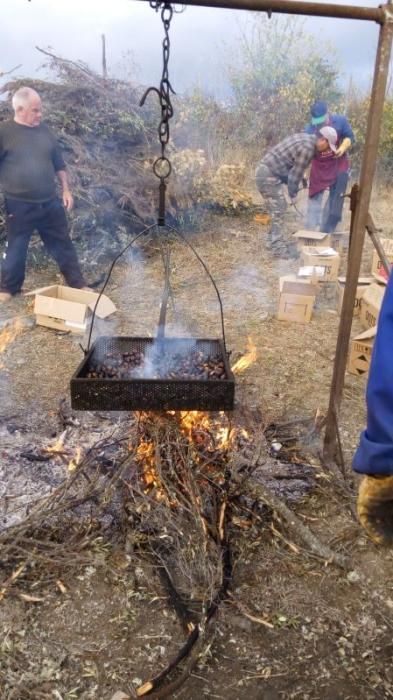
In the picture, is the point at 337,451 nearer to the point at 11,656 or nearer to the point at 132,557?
the point at 132,557

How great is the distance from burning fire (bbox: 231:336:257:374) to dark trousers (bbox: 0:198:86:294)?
110 inches

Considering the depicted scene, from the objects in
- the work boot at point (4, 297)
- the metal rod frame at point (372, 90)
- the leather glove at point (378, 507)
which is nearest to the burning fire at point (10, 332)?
the work boot at point (4, 297)

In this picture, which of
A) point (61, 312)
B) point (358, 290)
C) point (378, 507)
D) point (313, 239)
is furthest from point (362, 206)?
point (313, 239)

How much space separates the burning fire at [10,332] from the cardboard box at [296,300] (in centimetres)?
317

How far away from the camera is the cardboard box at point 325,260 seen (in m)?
7.98

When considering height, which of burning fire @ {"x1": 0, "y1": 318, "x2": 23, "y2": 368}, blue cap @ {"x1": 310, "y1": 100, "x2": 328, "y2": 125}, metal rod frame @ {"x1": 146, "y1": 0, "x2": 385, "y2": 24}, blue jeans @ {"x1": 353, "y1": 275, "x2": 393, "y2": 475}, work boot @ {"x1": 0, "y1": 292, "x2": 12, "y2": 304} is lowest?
burning fire @ {"x1": 0, "y1": 318, "x2": 23, "y2": 368}

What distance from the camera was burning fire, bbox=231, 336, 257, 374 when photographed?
17.8ft

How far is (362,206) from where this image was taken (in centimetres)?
336

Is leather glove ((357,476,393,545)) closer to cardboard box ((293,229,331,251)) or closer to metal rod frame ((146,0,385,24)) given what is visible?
metal rod frame ((146,0,385,24))

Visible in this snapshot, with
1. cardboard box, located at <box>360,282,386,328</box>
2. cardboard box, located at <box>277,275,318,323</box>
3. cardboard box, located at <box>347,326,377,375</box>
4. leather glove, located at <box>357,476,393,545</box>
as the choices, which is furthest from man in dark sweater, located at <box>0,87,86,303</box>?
leather glove, located at <box>357,476,393,545</box>

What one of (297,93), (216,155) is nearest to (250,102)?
(297,93)

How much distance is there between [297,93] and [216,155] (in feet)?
9.27

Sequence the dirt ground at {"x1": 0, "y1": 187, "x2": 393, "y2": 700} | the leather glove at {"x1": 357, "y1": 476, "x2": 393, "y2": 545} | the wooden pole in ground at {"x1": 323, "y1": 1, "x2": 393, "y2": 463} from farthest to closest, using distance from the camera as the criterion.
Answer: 1. the wooden pole in ground at {"x1": 323, "y1": 1, "x2": 393, "y2": 463}
2. the dirt ground at {"x1": 0, "y1": 187, "x2": 393, "y2": 700}
3. the leather glove at {"x1": 357, "y1": 476, "x2": 393, "y2": 545}

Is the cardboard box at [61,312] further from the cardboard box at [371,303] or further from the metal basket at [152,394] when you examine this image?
the metal basket at [152,394]
